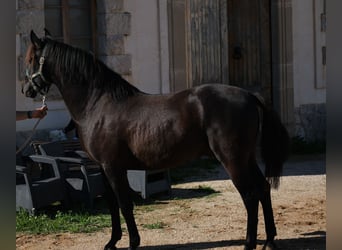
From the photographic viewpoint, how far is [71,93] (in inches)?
200

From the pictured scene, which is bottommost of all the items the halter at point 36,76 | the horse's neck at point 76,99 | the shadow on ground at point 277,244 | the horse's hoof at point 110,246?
the shadow on ground at point 277,244

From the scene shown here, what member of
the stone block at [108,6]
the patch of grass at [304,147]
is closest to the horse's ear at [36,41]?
the stone block at [108,6]

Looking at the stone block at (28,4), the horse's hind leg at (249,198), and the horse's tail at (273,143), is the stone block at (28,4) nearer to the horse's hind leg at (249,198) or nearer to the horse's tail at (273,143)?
the horse's tail at (273,143)

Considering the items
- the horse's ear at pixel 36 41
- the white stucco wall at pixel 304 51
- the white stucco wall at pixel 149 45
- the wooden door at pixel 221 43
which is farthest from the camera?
the white stucco wall at pixel 304 51

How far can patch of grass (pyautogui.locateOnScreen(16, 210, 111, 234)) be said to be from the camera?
5734 mm

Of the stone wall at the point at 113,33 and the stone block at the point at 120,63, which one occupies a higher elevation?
the stone wall at the point at 113,33

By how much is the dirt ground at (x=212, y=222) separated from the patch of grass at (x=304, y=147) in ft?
7.50

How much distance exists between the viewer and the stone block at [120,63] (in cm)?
893

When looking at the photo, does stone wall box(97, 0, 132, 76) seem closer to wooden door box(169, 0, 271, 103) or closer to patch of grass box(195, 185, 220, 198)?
wooden door box(169, 0, 271, 103)

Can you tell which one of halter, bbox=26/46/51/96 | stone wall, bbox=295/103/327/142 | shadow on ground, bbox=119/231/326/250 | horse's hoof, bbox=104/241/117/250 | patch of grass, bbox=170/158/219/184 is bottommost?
patch of grass, bbox=170/158/219/184

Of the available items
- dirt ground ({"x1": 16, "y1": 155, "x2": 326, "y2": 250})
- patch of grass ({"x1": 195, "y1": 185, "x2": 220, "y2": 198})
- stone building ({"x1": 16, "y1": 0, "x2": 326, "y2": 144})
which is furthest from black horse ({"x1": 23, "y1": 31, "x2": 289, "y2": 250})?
stone building ({"x1": 16, "y1": 0, "x2": 326, "y2": 144})

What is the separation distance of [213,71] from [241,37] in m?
0.98

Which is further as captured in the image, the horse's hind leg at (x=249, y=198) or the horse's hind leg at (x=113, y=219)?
the horse's hind leg at (x=113, y=219)

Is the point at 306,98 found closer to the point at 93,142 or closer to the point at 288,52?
the point at 288,52
